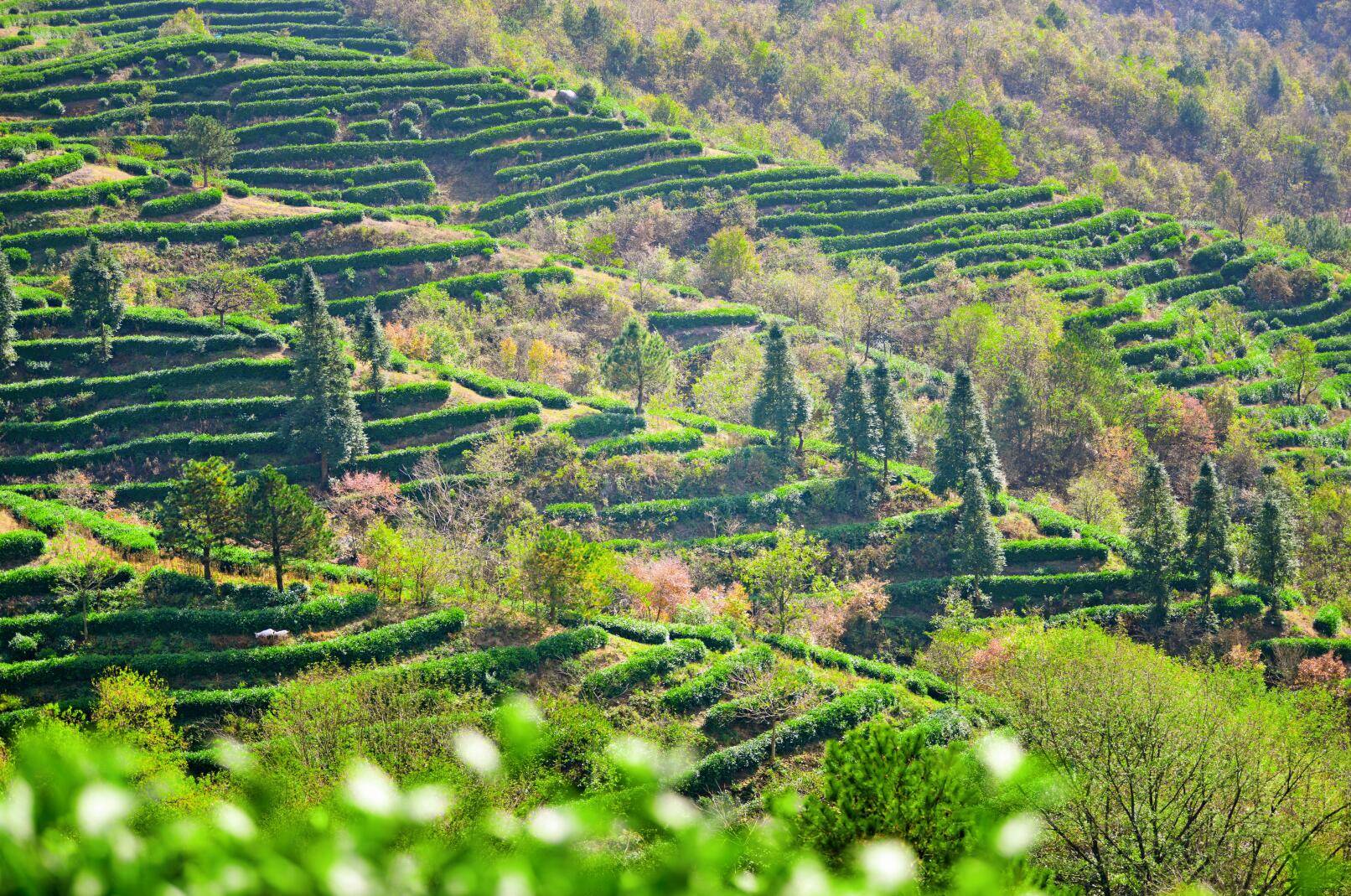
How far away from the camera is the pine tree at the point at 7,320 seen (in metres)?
55.8

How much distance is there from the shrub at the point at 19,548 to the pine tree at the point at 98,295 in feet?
68.8

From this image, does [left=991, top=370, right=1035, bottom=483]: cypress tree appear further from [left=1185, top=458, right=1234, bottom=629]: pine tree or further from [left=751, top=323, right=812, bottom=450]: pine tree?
[left=1185, top=458, right=1234, bottom=629]: pine tree

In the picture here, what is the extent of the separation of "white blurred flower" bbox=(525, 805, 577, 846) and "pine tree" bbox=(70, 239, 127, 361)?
63764 mm

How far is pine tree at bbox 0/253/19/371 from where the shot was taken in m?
55.8

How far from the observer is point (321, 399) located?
178ft

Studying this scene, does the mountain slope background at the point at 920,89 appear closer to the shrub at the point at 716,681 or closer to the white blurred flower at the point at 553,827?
the shrub at the point at 716,681

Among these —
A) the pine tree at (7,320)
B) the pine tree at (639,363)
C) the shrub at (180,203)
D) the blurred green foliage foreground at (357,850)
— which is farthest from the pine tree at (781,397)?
the blurred green foliage foreground at (357,850)

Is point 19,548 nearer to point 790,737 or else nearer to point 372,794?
point 790,737

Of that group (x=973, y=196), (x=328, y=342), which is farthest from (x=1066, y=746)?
(x=973, y=196)

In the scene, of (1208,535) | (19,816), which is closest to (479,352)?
(1208,535)

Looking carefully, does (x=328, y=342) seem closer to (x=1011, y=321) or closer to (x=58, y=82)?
(x=1011, y=321)

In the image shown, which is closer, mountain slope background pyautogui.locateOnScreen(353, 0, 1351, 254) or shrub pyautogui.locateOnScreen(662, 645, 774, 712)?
shrub pyautogui.locateOnScreen(662, 645, 774, 712)

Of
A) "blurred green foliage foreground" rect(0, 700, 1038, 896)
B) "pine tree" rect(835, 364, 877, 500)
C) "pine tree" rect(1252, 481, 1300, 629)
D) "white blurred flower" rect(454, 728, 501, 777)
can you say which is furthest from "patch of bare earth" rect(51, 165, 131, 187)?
"white blurred flower" rect(454, 728, 501, 777)

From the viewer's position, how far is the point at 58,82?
92188 millimetres
